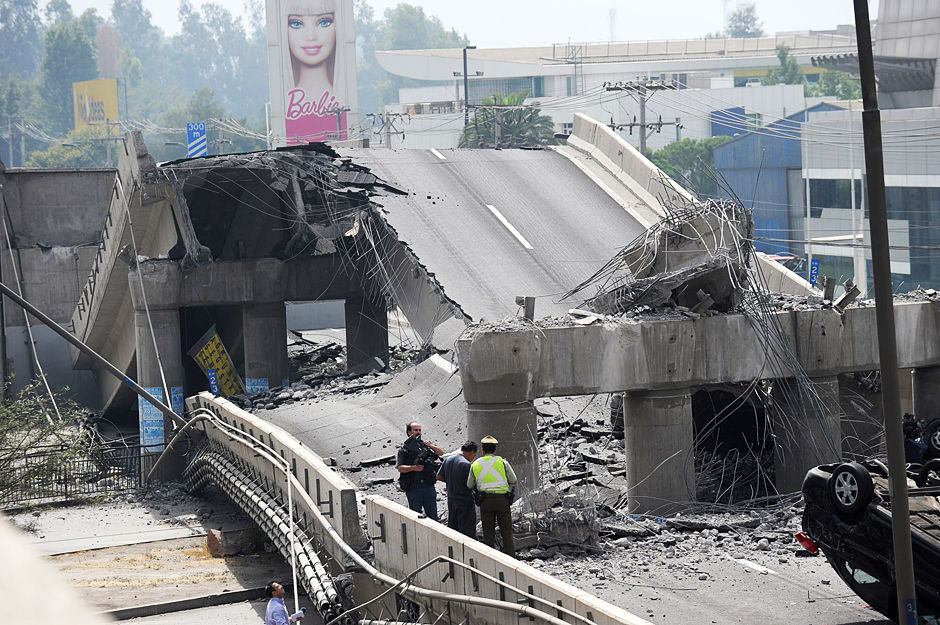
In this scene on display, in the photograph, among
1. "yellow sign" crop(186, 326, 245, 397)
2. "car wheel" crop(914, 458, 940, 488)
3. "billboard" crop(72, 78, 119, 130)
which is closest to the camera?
"car wheel" crop(914, 458, 940, 488)

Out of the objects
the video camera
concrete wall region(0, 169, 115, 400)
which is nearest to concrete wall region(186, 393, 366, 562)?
the video camera

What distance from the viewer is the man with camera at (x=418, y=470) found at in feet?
45.5

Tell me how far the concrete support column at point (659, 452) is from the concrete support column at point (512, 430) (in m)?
1.49

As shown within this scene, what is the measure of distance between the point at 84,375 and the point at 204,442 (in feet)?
70.2

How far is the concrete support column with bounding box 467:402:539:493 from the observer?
1565cm

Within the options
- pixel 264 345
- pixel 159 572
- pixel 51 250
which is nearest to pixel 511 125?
pixel 51 250

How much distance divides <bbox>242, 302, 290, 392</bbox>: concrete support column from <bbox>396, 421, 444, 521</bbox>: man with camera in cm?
2186

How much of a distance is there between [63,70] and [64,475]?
165m

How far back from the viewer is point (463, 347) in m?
15.7

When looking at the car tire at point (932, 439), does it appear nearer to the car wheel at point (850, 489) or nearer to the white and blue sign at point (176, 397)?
the car wheel at point (850, 489)

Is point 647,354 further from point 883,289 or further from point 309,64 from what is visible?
point 309,64

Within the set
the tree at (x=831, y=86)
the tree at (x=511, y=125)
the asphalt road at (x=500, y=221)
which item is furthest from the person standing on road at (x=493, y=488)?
the tree at (x=831, y=86)

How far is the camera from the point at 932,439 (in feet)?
50.1

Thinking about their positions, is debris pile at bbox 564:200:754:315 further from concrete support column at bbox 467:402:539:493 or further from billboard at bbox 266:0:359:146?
billboard at bbox 266:0:359:146
